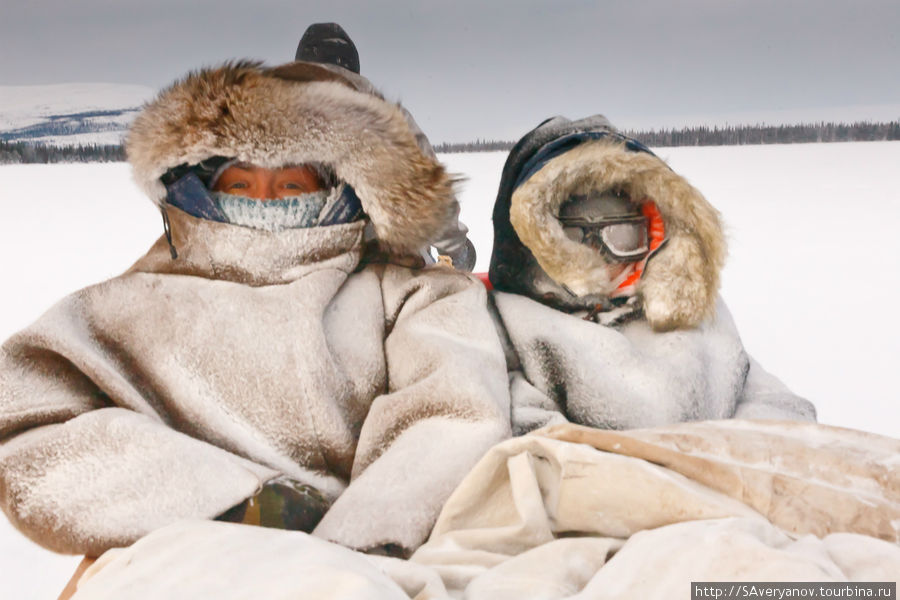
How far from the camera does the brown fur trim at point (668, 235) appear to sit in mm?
1321

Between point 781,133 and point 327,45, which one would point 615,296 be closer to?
point 327,45

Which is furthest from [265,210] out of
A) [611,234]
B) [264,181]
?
[611,234]

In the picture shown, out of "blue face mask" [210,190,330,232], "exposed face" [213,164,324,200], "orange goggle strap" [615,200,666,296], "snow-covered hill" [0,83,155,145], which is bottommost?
"orange goggle strap" [615,200,666,296]

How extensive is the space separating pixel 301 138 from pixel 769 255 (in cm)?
324

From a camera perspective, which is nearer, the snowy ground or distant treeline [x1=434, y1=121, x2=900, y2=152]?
the snowy ground

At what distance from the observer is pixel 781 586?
616 millimetres

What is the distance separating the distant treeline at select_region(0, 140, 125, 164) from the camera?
17.3 ft

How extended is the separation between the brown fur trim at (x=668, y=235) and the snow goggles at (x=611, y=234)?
4 centimetres

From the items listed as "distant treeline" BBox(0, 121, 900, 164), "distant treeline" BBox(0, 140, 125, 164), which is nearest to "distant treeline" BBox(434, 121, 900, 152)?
"distant treeline" BBox(0, 121, 900, 164)

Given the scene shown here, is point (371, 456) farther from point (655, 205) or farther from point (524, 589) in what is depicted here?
point (655, 205)

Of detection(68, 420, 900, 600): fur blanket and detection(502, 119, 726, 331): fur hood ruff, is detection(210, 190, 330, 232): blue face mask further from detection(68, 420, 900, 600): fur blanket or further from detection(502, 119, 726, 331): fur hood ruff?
detection(68, 420, 900, 600): fur blanket

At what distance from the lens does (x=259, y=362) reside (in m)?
1.15

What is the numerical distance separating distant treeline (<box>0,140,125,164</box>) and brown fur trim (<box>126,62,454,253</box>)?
4559 mm

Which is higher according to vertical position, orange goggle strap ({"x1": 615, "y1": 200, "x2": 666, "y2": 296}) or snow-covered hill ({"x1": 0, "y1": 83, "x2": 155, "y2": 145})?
snow-covered hill ({"x1": 0, "y1": 83, "x2": 155, "y2": 145})
